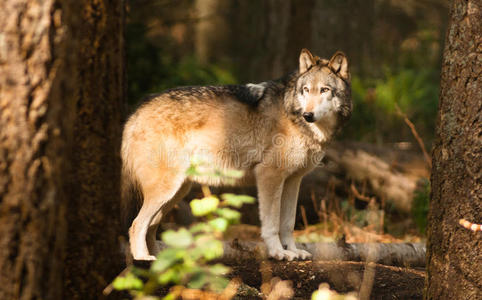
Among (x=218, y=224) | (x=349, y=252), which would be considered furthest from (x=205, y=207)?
(x=349, y=252)

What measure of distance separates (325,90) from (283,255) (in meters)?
1.90

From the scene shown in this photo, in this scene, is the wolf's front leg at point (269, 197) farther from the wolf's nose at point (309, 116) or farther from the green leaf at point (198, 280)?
the green leaf at point (198, 280)

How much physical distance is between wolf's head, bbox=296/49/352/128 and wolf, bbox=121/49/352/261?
1cm

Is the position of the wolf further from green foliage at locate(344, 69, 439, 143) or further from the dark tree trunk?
green foliage at locate(344, 69, 439, 143)

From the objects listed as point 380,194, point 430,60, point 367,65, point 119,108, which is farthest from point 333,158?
point 430,60


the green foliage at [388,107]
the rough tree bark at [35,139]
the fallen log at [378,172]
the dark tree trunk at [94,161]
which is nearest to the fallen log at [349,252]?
the fallen log at [378,172]

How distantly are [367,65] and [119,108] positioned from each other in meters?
10.1

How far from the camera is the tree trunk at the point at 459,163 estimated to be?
11.3 feet

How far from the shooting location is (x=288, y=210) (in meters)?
6.46


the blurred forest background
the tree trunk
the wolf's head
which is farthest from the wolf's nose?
the blurred forest background

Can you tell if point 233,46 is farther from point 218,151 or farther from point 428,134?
point 218,151

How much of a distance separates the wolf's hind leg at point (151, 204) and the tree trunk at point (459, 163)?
303 cm

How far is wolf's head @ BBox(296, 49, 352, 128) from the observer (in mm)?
5891

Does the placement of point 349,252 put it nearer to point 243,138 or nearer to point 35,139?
point 243,138
